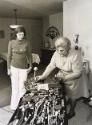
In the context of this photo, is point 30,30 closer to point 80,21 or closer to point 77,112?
point 80,21

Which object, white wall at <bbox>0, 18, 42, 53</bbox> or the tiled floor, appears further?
white wall at <bbox>0, 18, 42, 53</bbox>

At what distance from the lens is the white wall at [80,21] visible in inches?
148

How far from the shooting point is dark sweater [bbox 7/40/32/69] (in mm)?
3428

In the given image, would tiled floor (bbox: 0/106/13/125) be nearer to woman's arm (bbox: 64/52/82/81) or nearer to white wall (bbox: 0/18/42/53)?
woman's arm (bbox: 64/52/82/81)

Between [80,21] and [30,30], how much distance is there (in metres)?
5.57

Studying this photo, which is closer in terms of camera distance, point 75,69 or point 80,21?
point 75,69

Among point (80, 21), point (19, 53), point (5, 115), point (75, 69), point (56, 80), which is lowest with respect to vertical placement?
point (5, 115)

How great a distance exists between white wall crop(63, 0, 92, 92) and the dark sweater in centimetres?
121

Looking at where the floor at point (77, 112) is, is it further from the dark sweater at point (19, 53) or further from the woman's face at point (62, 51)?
the woman's face at point (62, 51)

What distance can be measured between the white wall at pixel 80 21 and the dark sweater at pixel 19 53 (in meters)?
1.21

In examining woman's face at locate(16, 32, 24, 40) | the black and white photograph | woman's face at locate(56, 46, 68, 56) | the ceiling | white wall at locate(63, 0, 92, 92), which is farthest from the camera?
the ceiling

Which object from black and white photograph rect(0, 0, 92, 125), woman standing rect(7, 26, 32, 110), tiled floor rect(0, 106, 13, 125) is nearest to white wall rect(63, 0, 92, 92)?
black and white photograph rect(0, 0, 92, 125)

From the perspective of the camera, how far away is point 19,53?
3.45 m

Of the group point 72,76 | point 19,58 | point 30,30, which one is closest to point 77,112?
point 72,76
